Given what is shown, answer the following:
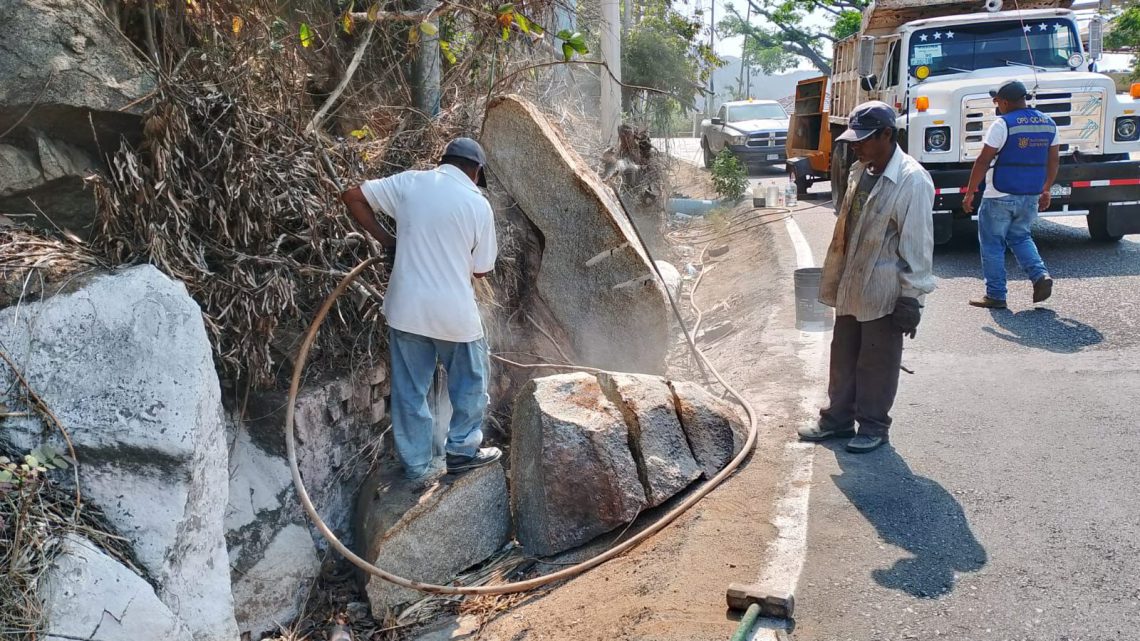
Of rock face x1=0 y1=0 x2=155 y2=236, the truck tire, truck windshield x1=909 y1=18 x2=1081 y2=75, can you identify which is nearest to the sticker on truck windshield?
truck windshield x1=909 y1=18 x2=1081 y2=75

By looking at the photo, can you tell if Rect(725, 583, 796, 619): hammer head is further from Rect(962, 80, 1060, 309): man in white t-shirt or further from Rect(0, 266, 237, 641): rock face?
Rect(962, 80, 1060, 309): man in white t-shirt

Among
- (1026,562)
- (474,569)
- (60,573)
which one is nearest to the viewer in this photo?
(60,573)

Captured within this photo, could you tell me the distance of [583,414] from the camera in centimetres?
474

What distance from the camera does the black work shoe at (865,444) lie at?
4902mm

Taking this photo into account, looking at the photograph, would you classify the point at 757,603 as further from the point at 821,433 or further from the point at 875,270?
the point at 875,270

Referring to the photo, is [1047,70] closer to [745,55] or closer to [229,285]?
[229,285]

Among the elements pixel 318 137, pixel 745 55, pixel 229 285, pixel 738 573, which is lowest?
Answer: pixel 738 573

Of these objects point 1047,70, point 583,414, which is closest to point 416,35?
point 583,414

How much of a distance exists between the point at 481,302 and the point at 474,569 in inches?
71.3

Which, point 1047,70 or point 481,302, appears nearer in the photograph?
point 481,302

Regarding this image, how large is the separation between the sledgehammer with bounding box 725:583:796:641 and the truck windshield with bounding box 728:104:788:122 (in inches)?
823

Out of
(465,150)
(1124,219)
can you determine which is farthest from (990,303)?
(465,150)

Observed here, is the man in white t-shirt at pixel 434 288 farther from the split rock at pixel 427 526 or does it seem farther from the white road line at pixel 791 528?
the white road line at pixel 791 528

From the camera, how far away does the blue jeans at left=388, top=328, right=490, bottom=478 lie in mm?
4680
